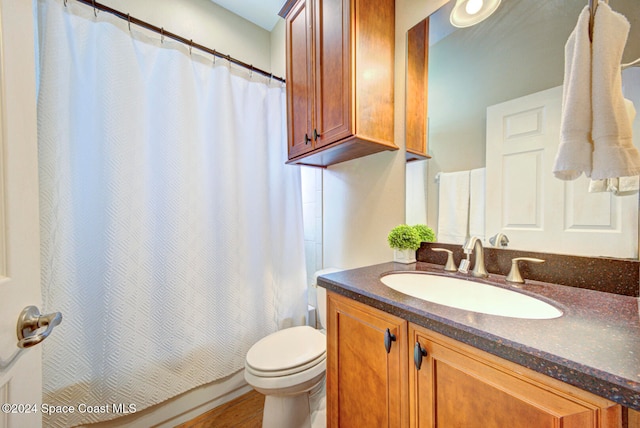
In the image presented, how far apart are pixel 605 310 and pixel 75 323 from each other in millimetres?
1839

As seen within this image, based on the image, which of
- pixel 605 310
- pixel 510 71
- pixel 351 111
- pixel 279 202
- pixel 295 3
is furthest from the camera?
pixel 279 202

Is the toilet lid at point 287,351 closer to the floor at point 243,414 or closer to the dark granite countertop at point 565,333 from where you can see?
the floor at point 243,414

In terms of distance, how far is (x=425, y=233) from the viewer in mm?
1132

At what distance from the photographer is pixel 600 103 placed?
0.60 meters

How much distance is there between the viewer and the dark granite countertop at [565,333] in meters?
0.36

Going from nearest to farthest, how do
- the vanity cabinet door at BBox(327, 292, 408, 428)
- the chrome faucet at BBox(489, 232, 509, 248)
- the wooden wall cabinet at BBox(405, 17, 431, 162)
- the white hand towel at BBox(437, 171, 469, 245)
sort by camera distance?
the vanity cabinet door at BBox(327, 292, 408, 428)
the chrome faucet at BBox(489, 232, 509, 248)
the white hand towel at BBox(437, 171, 469, 245)
the wooden wall cabinet at BBox(405, 17, 431, 162)

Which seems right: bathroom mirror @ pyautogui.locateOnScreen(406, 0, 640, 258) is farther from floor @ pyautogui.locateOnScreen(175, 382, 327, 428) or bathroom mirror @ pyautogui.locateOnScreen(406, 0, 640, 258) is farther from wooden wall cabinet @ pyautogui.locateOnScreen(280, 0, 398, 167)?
floor @ pyautogui.locateOnScreen(175, 382, 327, 428)

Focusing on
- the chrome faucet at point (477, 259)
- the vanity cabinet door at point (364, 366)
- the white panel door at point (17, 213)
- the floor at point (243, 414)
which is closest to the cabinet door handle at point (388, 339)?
the vanity cabinet door at point (364, 366)

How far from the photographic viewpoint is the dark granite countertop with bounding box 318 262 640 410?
0.36 meters

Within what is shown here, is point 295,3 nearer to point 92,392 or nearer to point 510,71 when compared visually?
point 510,71

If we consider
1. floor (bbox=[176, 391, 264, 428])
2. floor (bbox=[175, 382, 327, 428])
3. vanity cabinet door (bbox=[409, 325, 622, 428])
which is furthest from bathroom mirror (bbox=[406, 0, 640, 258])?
floor (bbox=[176, 391, 264, 428])

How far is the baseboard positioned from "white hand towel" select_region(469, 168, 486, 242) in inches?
63.6

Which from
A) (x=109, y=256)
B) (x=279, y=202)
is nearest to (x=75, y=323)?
(x=109, y=256)

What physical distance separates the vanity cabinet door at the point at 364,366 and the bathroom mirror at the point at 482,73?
0.60 m
